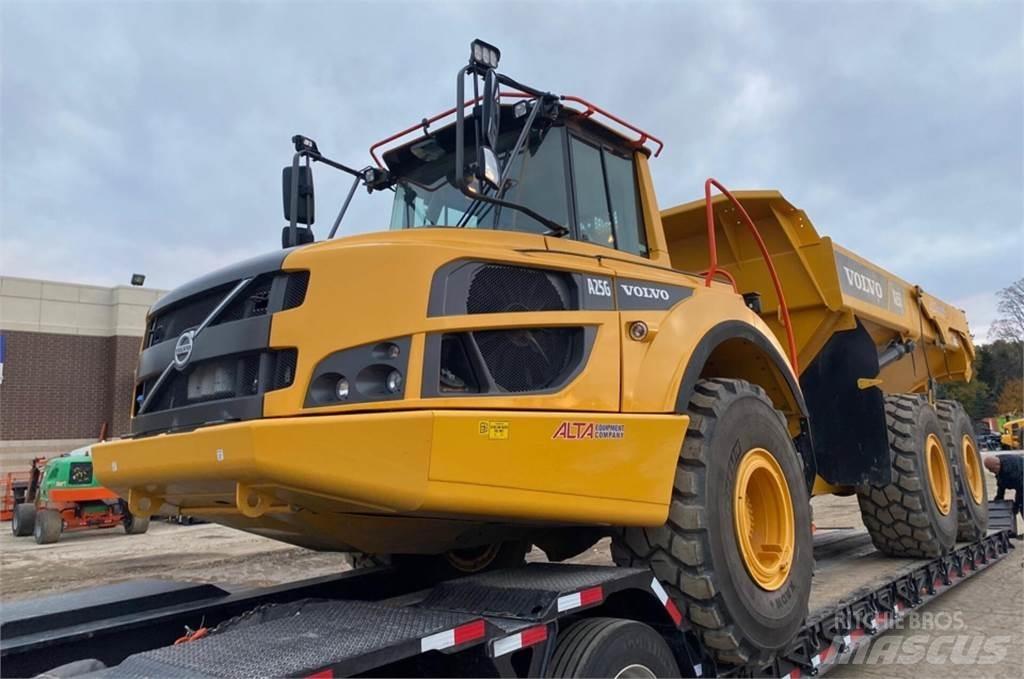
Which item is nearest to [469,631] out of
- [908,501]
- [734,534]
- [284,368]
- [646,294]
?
[284,368]

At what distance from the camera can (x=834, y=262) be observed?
21.1 feet

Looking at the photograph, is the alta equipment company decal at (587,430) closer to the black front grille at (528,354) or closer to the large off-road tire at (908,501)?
the black front grille at (528,354)

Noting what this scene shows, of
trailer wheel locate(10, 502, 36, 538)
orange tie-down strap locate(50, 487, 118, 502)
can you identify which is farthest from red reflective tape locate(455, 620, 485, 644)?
trailer wheel locate(10, 502, 36, 538)

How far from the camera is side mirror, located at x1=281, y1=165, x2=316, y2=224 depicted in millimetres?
4578

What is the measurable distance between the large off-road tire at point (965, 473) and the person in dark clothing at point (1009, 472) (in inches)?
77.1

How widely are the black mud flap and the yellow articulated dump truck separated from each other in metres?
1.38

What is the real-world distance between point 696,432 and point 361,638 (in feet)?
6.36

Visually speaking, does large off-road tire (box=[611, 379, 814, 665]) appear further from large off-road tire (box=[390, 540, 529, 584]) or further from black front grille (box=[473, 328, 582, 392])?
large off-road tire (box=[390, 540, 529, 584])

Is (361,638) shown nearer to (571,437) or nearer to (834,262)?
(571,437)

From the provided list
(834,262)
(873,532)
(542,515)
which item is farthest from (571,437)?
(873,532)

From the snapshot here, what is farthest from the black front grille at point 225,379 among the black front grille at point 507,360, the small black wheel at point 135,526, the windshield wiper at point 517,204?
the small black wheel at point 135,526

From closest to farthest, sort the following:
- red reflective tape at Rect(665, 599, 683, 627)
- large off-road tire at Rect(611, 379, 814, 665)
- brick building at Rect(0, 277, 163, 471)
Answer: red reflective tape at Rect(665, 599, 683, 627)
large off-road tire at Rect(611, 379, 814, 665)
brick building at Rect(0, 277, 163, 471)

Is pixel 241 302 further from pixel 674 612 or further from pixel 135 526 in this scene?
pixel 135 526

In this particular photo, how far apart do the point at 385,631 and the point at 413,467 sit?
59 centimetres
